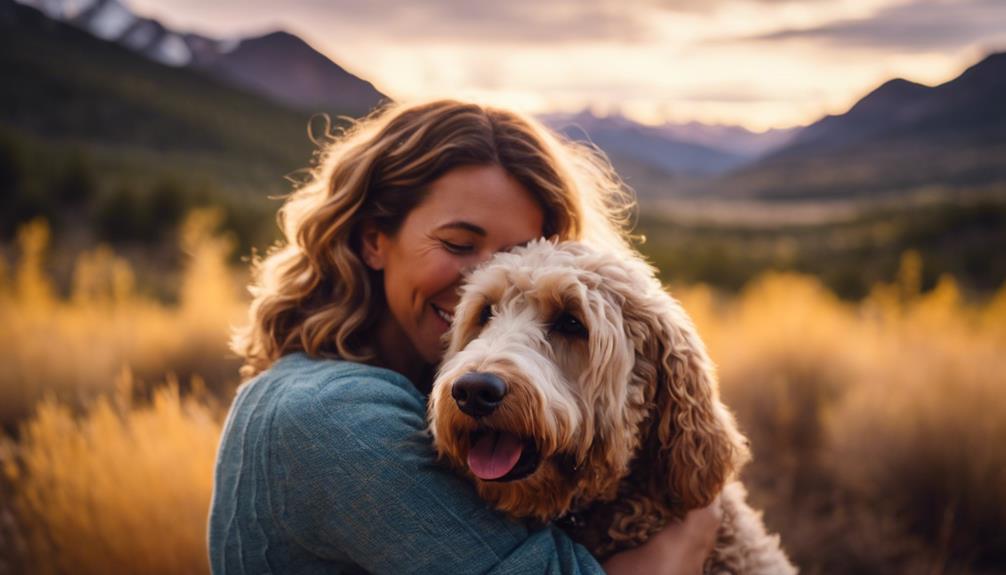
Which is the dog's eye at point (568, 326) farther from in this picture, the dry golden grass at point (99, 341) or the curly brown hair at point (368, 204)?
the dry golden grass at point (99, 341)

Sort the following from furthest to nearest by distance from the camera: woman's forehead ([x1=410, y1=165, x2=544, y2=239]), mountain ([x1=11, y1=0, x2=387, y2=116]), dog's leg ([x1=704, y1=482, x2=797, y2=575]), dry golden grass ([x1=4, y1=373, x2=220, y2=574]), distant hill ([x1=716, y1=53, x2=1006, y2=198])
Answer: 1. distant hill ([x1=716, y1=53, x2=1006, y2=198])
2. mountain ([x1=11, y1=0, x2=387, y2=116])
3. dry golden grass ([x1=4, y1=373, x2=220, y2=574])
4. woman's forehead ([x1=410, y1=165, x2=544, y2=239])
5. dog's leg ([x1=704, y1=482, x2=797, y2=575])

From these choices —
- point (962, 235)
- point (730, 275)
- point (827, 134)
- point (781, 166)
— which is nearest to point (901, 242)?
point (962, 235)

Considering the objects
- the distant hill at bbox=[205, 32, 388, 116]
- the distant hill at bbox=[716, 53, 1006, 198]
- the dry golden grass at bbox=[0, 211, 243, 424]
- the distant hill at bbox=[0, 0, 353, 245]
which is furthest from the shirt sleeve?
the distant hill at bbox=[205, 32, 388, 116]

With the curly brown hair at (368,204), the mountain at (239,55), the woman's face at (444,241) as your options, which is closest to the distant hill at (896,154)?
the mountain at (239,55)

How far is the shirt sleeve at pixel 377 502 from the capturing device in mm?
1949

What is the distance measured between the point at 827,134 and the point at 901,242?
446 ft

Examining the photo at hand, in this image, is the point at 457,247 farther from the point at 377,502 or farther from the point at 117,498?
the point at 117,498

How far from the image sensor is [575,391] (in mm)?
2455

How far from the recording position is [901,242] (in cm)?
2672

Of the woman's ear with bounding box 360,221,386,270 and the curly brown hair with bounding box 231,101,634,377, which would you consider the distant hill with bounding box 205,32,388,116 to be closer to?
the curly brown hair with bounding box 231,101,634,377

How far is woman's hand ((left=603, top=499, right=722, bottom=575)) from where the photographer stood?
2.37m

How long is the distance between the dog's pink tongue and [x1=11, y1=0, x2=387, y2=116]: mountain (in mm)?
56582

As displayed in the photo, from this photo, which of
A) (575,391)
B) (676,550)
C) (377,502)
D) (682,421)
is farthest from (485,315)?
(676,550)

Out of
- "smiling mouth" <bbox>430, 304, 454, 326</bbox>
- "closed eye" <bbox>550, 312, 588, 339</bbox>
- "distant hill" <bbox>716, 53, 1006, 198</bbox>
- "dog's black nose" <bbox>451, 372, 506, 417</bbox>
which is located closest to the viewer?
"dog's black nose" <bbox>451, 372, 506, 417</bbox>
